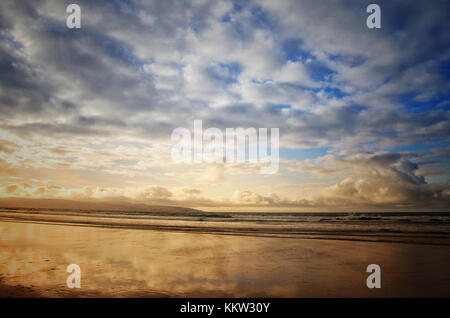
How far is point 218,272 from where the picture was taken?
29.6 ft

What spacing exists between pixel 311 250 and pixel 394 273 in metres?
4.97

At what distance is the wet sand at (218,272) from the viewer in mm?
6992

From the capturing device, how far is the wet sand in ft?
22.9

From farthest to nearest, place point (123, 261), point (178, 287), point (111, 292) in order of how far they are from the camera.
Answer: point (123, 261), point (178, 287), point (111, 292)

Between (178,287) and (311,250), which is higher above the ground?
(178,287)

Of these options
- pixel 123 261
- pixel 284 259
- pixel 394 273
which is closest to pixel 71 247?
pixel 123 261
